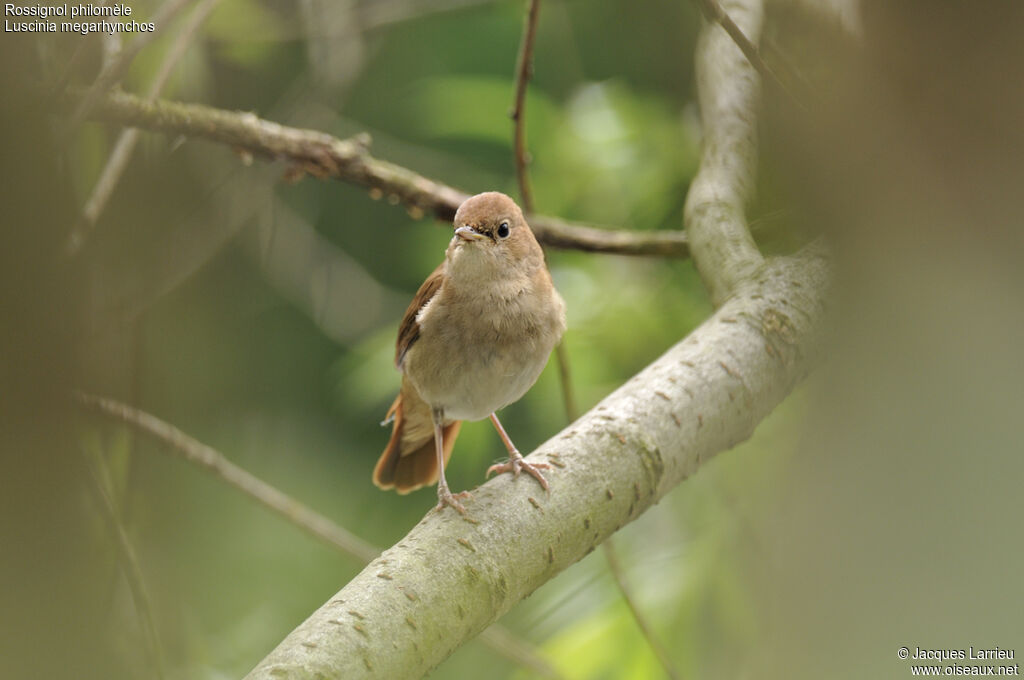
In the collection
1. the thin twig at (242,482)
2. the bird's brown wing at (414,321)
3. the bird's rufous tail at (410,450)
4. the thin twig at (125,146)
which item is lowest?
the thin twig at (242,482)

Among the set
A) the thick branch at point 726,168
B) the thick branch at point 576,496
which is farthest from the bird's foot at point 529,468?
the thick branch at point 726,168

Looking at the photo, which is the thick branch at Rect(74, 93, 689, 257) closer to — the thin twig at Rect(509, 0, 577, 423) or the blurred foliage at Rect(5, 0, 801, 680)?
the blurred foliage at Rect(5, 0, 801, 680)

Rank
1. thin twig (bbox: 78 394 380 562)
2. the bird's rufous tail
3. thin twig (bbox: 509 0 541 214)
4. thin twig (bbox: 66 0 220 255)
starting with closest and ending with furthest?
thin twig (bbox: 66 0 220 255) < thin twig (bbox: 78 394 380 562) < thin twig (bbox: 509 0 541 214) < the bird's rufous tail

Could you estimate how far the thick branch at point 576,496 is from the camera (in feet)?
5.03

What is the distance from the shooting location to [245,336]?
546 cm

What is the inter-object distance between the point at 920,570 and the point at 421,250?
400 centimetres

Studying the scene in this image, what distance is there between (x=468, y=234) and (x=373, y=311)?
2.99 meters

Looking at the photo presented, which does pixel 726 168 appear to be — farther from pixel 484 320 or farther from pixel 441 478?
pixel 441 478

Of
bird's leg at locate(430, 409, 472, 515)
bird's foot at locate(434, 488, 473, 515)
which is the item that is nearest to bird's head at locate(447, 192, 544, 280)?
bird's leg at locate(430, 409, 472, 515)

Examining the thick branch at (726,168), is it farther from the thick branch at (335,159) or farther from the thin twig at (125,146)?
the thin twig at (125,146)

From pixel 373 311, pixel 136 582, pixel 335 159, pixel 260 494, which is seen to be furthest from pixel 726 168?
pixel 373 311

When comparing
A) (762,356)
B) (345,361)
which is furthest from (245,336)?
(762,356)

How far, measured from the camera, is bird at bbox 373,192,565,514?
2521 mm

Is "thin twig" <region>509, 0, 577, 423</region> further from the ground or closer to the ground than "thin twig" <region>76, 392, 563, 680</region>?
A: further from the ground
